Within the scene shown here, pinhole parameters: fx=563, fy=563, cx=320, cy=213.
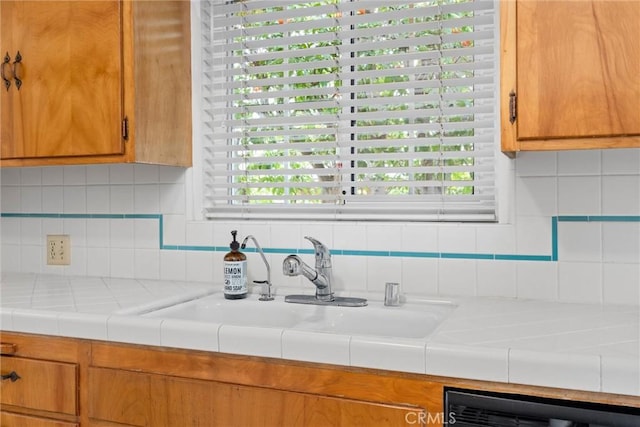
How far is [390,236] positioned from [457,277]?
24 centimetres

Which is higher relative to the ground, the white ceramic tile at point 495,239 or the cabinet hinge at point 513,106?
the cabinet hinge at point 513,106

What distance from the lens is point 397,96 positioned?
184 centimetres

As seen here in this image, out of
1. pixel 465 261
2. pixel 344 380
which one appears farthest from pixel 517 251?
pixel 344 380

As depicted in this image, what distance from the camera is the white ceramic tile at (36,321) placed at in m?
1.45

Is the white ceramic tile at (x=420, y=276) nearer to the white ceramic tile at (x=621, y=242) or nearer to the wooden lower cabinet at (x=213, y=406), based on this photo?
the white ceramic tile at (x=621, y=242)

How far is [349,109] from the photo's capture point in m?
1.92

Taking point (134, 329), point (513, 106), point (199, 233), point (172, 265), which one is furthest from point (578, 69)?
point (172, 265)

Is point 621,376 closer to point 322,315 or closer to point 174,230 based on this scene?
point 322,315

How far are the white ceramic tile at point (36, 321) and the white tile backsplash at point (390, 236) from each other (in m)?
0.59

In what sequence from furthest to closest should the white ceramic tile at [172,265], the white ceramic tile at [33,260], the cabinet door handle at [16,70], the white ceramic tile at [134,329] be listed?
the white ceramic tile at [33,260] → the white ceramic tile at [172,265] → the cabinet door handle at [16,70] → the white ceramic tile at [134,329]

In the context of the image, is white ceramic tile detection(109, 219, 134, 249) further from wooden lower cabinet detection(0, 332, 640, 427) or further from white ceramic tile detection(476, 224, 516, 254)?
white ceramic tile detection(476, 224, 516, 254)

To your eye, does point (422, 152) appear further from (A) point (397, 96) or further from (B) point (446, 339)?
(B) point (446, 339)

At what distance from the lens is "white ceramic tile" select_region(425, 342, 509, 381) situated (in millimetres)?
1064

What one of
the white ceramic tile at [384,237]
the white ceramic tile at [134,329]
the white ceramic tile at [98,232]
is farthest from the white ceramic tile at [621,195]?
the white ceramic tile at [98,232]
